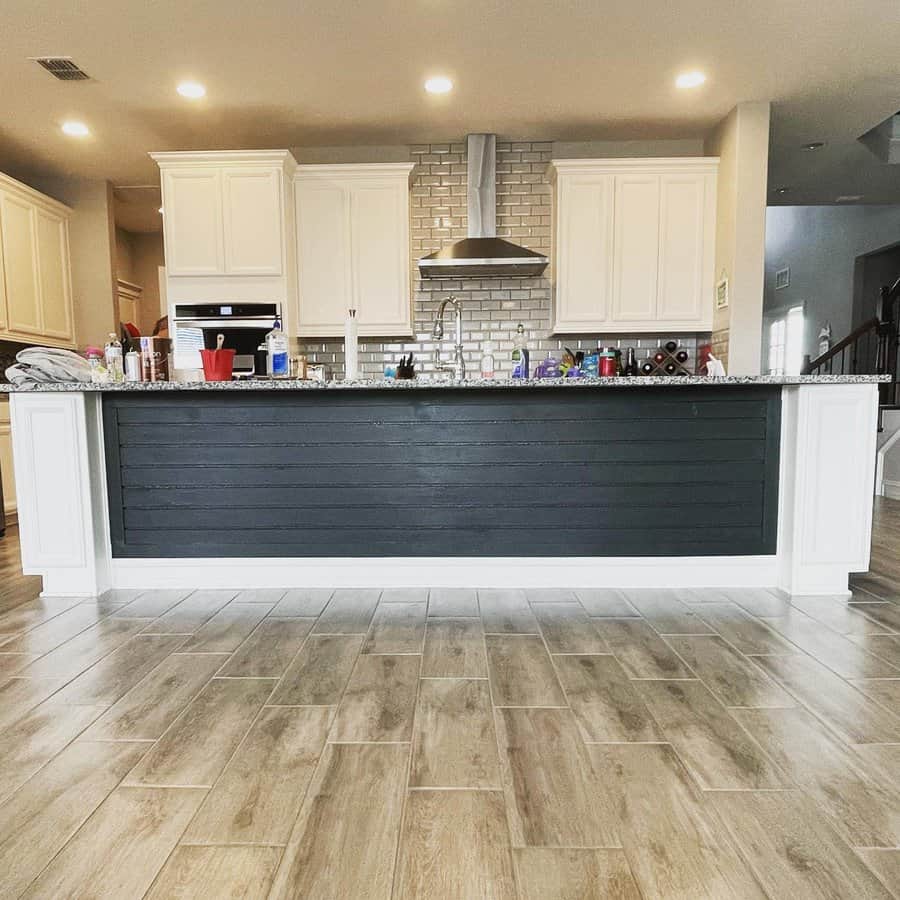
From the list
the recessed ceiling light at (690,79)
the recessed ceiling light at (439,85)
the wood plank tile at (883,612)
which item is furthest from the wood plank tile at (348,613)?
the recessed ceiling light at (690,79)

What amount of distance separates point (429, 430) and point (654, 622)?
3.99ft

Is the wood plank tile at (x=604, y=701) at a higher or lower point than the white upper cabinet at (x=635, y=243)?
lower

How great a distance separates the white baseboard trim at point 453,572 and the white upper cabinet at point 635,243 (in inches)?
93.4

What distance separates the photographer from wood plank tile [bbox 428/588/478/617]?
95.1 inches

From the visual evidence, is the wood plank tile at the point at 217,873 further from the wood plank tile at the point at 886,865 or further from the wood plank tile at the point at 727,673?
the wood plank tile at the point at 727,673

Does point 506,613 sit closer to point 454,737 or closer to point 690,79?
point 454,737

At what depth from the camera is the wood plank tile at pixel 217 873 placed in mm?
1024

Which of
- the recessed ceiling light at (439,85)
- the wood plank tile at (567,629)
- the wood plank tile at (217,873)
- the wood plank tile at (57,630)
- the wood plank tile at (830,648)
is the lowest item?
the wood plank tile at (57,630)

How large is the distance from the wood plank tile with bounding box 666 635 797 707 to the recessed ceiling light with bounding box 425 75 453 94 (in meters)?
3.49

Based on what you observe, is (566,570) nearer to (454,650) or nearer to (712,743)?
(454,650)

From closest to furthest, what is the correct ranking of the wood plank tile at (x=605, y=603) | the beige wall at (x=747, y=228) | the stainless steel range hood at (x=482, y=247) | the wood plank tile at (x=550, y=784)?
the wood plank tile at (x=550, y=784), the wood plank tile at (x=605, y=603), the beige wall at (x=747, y=228), the stainless steel range hood at (x=482, y=247)

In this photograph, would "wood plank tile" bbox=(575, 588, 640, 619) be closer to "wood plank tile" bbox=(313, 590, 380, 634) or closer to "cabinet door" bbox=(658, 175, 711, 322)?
"wood plank tile" bbox=(313, 590, 380, 634)

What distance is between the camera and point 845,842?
1.13 meters

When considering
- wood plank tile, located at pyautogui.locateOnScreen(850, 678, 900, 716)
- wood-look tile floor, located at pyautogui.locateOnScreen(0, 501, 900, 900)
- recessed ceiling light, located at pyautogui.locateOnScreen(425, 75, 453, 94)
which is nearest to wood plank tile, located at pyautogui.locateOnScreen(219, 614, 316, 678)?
wood-look tile floor, located at pyautogui.locateOnScreen(0, 501, 900, 900)
